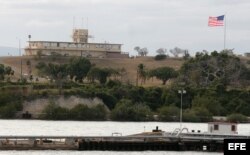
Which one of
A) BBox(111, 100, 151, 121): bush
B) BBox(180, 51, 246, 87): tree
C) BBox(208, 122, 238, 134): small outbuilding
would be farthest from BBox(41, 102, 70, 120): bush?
BBox(208, 122, 238, 134): small outbuilding

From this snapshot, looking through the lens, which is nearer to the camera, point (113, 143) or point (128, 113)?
point (113, 143)

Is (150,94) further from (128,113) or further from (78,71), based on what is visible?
(78,71)

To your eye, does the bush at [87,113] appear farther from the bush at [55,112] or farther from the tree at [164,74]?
the tree at [164,74]

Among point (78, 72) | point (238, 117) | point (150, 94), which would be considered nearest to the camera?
point (238, 117)

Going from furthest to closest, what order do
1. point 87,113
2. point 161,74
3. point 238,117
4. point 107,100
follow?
point 161,74 < point 107,100 < point 238,117 < point 87,113

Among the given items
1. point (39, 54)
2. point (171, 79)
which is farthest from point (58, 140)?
point (39, 54)

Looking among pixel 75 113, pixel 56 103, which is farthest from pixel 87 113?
pixel 56 103

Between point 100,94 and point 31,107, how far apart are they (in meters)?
12.0

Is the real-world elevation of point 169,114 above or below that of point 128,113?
below

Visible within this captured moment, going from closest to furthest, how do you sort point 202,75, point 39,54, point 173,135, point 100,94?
point 173,135 → point 100,94 → point 202,75 → point 39,54

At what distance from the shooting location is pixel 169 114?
115 m

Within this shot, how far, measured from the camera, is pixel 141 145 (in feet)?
195

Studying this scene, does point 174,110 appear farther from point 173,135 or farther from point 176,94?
point 173,135

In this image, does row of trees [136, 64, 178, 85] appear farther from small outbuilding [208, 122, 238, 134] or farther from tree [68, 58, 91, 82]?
small outbuilding [208, 122, 238, 134]
